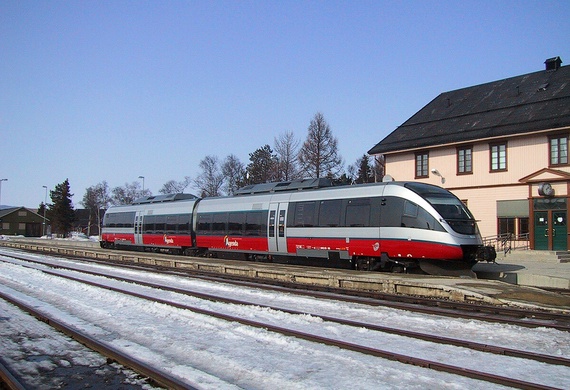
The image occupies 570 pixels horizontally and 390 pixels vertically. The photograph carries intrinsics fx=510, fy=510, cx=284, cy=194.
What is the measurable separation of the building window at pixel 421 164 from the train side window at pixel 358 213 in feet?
52.7

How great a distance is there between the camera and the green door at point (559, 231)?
1028 inches

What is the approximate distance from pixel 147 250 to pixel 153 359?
1126 inches

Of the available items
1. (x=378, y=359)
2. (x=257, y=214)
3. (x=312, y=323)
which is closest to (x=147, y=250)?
(x=257, y=214)

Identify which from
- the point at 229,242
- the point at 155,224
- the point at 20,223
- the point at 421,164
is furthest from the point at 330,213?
the point at 20,223

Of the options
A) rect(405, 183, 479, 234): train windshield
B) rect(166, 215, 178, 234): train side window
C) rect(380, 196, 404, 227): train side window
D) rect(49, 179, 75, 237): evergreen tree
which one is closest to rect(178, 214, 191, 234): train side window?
rect(166, 215, 178, 234): train side window

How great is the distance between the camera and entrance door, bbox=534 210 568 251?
26.2 metres

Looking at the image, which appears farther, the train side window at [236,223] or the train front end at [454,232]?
the train side window at [236,223]

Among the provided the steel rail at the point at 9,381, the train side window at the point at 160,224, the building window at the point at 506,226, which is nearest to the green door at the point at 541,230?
the building window at the point at 506,226

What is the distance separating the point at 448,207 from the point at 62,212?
76.8m

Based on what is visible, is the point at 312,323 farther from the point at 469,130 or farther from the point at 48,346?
the point at 469,130

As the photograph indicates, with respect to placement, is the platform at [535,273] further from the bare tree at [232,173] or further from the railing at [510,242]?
the bare tree at [232,173]

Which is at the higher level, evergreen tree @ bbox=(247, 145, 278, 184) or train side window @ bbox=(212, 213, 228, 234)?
evergreen tree @ bbox=(247, 145, 278, 184)

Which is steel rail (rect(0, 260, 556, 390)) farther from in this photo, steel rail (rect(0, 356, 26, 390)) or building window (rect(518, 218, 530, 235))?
building window (rect(518, 218, 530, 235))

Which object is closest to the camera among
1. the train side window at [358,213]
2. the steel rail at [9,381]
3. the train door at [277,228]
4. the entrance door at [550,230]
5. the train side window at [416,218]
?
the steel rail at [9,381]
